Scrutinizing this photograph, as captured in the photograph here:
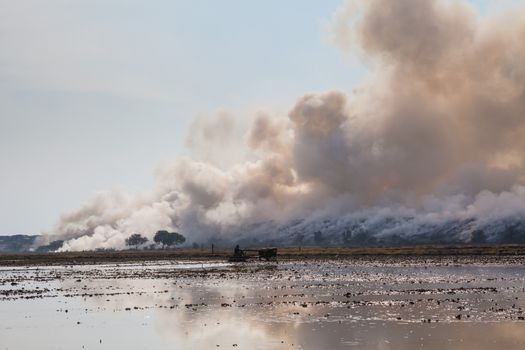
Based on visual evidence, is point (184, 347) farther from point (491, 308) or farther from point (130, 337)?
point (491, 308)

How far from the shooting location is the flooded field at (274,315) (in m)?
40.8

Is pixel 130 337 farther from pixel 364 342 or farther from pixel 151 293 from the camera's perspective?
pixel 151 293

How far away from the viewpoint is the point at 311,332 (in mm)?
A: 43250

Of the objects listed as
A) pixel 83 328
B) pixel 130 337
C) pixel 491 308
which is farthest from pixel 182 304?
pixel 491 308

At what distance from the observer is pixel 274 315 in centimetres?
5231

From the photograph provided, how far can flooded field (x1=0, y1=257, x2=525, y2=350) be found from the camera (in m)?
40.8

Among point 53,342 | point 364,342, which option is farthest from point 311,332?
point 53,342

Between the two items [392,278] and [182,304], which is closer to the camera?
[182,304]

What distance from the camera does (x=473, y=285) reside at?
7519 centimetres

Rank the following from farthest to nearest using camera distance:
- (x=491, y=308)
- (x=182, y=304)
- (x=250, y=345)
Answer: (x=182, y=304)
(x=491, y=308)
(x=250, y=345)

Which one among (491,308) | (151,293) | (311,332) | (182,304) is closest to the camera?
(311,332)

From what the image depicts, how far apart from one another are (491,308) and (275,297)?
21241 millimetres

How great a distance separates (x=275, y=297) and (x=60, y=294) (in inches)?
1034

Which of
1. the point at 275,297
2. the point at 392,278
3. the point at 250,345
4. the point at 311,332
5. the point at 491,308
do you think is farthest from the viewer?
the point at 392,278
